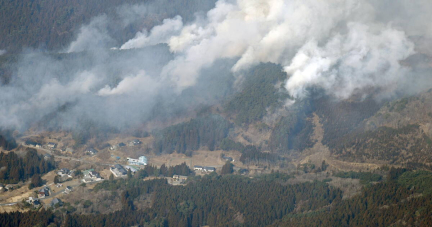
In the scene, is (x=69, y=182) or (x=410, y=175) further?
(x=69, y=182)

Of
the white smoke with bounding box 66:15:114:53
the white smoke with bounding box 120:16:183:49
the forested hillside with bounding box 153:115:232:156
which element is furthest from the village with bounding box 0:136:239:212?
the white smoke with bounding box 120:16:183:49

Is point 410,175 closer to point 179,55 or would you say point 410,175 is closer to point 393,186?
point 393,186

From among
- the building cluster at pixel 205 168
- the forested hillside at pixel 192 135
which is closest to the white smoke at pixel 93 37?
the forested hillside at pixel 192 135

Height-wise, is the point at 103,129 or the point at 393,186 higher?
the point at 103,129

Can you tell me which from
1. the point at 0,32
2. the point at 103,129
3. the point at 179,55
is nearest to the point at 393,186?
the point at 103,129

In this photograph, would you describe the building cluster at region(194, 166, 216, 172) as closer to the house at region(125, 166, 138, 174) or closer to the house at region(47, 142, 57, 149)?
the house at region(125, 166, 138, 174)

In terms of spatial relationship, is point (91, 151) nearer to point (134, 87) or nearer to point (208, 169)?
point (134, 87)

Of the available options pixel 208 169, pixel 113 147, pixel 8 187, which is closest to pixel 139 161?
pixel 113 147

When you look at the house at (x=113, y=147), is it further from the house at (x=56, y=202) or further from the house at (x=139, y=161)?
the house at (x=56, y=202)
